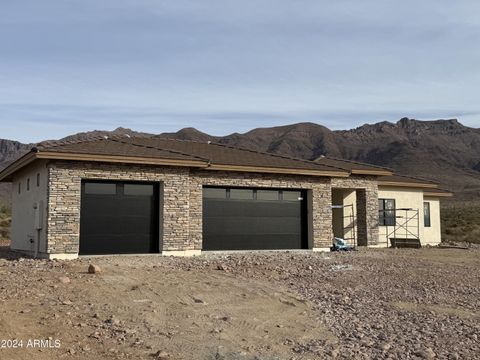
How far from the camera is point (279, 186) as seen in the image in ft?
74.1

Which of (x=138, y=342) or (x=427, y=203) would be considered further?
(x=427, y=203)

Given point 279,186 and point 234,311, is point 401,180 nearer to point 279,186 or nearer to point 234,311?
point 279,186

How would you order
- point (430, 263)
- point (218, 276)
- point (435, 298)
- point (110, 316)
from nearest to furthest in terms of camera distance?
point (110, 316), point (435, 298), point (218, 276), point (430, 263)

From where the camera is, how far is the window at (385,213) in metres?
29.8

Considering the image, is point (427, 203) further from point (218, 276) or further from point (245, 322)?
point (245, 322)

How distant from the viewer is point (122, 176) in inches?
746

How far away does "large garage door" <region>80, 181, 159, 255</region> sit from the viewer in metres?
18.6

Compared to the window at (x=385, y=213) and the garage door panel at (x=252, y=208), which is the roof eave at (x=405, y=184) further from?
the garage door panel at (x=252, y=208)

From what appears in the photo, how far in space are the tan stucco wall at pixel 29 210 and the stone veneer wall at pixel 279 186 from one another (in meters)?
5.18

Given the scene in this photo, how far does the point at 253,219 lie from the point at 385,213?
10742 mm

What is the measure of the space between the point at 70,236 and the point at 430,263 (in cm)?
1230

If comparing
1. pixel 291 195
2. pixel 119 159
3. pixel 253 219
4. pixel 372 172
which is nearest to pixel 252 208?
pixel 253 219

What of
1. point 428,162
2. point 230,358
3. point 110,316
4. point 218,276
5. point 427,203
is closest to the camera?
point 230,358

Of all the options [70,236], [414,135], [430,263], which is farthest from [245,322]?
[414,135]
